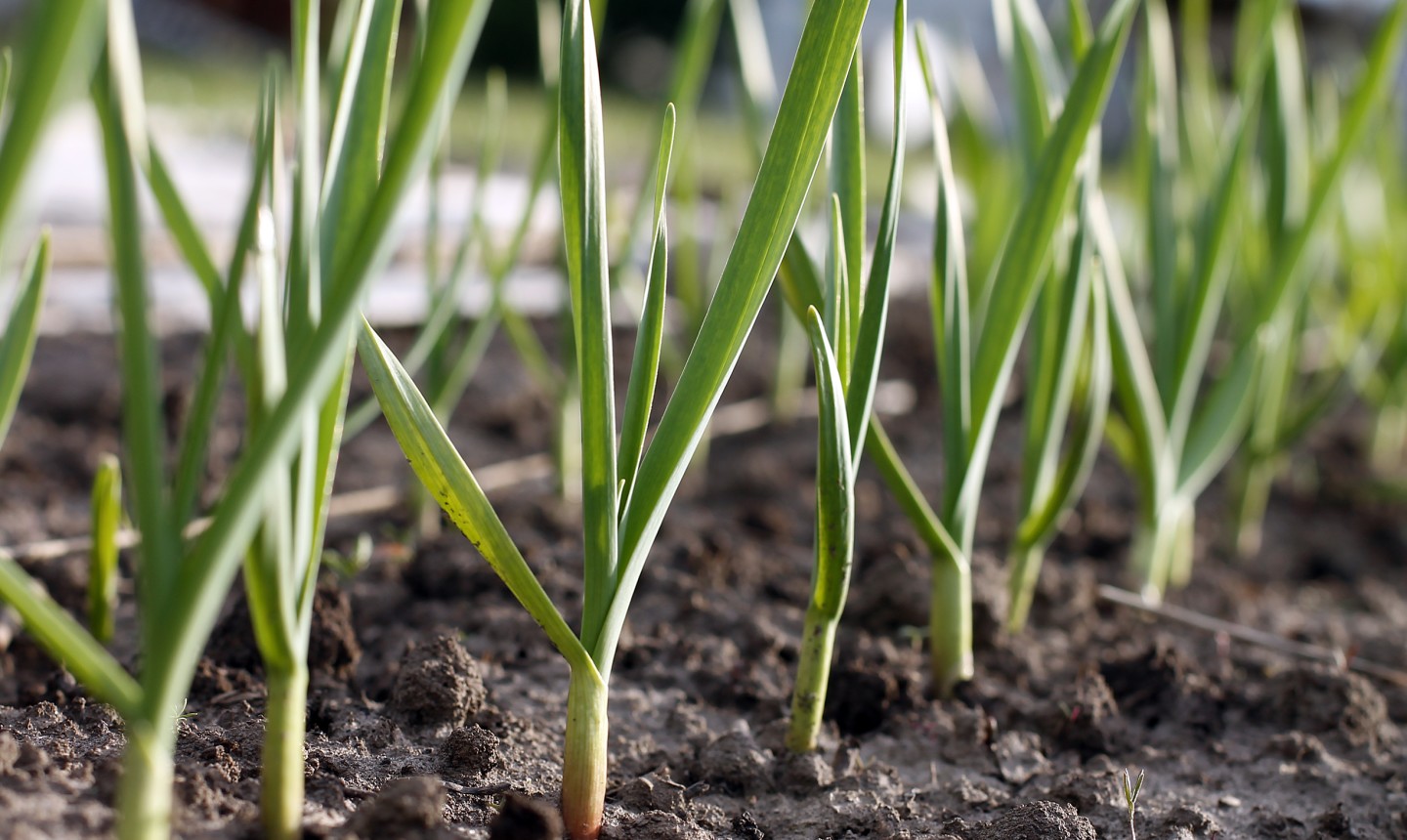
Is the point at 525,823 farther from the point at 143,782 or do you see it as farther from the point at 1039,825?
the point at 1039,825

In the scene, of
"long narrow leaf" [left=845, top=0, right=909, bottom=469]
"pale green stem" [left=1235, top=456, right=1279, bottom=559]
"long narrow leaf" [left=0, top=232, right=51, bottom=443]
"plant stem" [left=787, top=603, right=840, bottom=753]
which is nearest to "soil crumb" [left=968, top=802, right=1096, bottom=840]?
"plant stem" [left=787, top=603, right=840, bottom=753]

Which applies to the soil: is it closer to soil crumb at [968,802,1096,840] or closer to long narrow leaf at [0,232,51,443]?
soil crumb at [968,802,1096,840]

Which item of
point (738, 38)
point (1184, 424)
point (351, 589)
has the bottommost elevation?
point (351, 589)

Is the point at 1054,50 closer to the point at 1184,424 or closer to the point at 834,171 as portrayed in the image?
the point at 1184,424

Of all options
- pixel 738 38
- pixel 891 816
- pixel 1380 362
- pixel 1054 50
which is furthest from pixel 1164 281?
pixel 1380 362

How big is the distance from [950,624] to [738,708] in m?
0.19

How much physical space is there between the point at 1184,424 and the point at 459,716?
896 mm

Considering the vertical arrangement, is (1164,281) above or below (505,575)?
above

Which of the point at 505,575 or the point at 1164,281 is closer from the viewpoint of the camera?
the point at 505,575

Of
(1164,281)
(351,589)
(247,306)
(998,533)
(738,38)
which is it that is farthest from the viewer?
(247,306)

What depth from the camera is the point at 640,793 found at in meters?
0.81

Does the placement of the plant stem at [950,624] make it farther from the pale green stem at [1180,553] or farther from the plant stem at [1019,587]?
the pale green stem at [1180,553]

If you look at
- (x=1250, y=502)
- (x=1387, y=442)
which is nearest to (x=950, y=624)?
(x=1250, y=502)

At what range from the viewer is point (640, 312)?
949 millimetres
